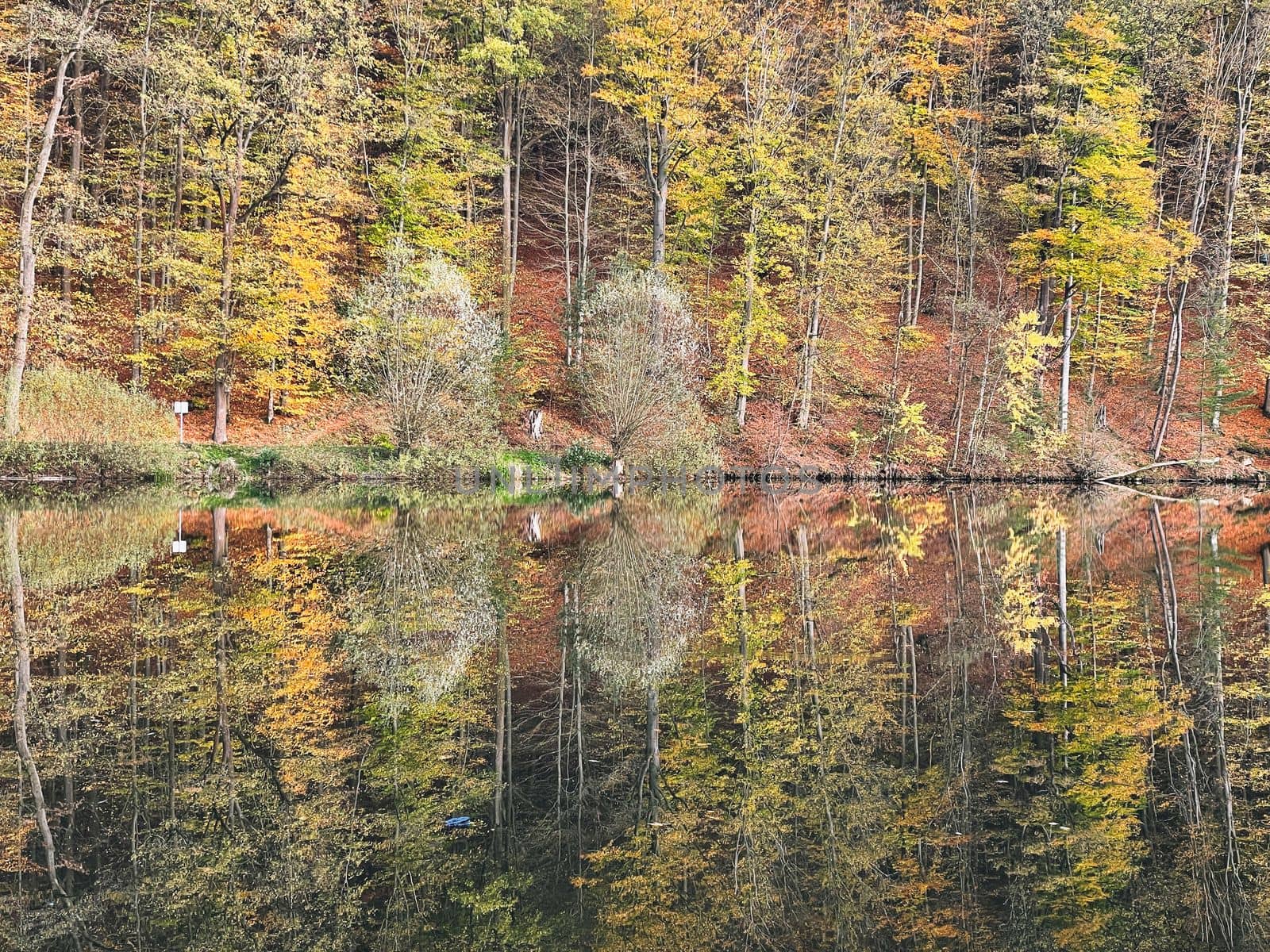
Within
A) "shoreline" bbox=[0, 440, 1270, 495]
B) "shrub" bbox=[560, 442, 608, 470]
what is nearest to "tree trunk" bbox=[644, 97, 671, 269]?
"shrub" bbox=[560, 442, 608, 470]

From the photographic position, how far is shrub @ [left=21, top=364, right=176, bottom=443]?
2527 cm

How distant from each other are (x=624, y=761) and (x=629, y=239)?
39.6 m

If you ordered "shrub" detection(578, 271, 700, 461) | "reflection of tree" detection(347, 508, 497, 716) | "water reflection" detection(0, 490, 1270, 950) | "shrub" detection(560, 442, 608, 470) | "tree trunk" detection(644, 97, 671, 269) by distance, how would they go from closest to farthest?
"water reflection" detection(0, 490, 1270, 950) < "reflection of tree" detection(347, 508, 497, 716) < "shrub" detection(578, 271, 700, 461) < "shrub" detection(560, 442, 608, 470) < "tree trunk" detection(644, 97, 671, 269)

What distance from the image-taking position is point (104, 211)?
102ft

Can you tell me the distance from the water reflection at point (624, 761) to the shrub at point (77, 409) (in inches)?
563

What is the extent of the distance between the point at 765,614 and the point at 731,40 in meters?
29.5

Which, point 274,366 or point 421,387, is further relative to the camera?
point 274,366

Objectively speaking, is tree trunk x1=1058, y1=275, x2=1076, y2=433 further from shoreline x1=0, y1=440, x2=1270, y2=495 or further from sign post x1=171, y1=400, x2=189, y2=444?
sign post x1=171, y1=400, x2=189, y2=444

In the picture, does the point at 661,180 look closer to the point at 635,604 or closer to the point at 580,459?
the point at 580,459

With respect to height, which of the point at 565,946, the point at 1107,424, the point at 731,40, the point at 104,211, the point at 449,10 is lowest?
the point at 565,946

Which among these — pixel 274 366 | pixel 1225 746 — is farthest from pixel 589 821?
pixel 274 366

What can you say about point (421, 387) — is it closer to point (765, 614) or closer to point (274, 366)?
point (274, 366)

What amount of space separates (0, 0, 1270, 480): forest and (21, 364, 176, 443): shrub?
86 millimetres

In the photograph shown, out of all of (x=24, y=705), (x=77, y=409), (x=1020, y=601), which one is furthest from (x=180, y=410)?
(x=1020, y=601)
